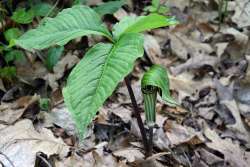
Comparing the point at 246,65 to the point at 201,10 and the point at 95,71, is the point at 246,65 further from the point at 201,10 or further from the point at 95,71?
the point at 95,71

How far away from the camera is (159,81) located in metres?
1.63

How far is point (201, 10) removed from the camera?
352 cm

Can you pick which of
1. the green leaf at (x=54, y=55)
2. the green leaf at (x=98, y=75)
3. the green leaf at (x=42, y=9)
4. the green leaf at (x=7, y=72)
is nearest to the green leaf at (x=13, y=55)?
the green leaf at (x=7, y=72)

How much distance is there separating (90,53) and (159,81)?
0.28 m

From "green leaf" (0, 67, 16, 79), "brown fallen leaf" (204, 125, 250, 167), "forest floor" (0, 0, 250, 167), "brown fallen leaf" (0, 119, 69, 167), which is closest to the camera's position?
"brown fallen leaf" (0, 119, 69, 167)

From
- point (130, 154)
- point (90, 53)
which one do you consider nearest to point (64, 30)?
point (90, 53)

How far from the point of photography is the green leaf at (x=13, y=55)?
2393 mm

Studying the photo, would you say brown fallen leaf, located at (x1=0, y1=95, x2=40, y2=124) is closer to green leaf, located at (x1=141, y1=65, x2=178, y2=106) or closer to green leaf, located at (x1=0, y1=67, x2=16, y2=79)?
green leaf, located at (x1=0, y1=67, x2=16, y2=79)

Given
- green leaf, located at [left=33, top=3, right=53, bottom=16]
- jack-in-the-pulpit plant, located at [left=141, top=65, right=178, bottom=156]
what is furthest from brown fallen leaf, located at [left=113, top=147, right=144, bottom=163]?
green leaf, located at [left=33, top=3, right=53, bottom=16]

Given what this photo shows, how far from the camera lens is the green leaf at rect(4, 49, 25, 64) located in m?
2.39

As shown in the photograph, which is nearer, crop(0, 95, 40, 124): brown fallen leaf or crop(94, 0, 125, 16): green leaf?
crop(0, 95, 40, 124): brown fallen leaf

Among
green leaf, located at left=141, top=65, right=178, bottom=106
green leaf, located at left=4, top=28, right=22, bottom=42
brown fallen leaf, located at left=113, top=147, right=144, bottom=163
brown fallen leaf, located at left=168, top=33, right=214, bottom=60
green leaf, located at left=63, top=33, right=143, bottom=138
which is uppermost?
green leaf, located at left=63, top=33, right=143, bottom=138

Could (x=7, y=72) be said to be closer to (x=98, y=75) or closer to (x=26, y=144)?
(x=26, y=144)

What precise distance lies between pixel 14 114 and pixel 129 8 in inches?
54.7
